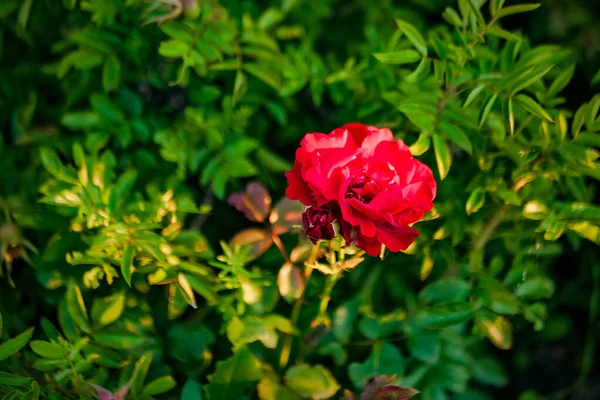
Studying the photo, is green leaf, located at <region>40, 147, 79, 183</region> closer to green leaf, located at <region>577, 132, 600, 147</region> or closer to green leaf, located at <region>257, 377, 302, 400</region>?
green leaf, located at <region>257, 377, 302, 400</region>

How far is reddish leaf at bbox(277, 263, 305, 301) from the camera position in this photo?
1255mm

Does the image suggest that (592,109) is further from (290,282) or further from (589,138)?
(290,282)

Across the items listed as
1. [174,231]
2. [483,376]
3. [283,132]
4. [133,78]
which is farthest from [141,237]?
[483,376]

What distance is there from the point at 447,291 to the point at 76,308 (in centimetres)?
90

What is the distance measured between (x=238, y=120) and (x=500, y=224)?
80 centimetres

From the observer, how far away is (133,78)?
1.60 m

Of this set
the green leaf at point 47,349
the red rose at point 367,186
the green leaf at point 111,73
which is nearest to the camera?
the red rose at point 367,186

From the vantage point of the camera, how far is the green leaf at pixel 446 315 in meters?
1.24

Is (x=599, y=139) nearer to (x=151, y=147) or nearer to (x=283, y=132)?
(x=283, y=132)

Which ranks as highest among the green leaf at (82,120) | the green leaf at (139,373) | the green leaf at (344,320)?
the green leaf at (82,120)

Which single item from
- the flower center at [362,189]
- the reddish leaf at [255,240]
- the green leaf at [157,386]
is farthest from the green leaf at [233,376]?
the flower center at [362,189]

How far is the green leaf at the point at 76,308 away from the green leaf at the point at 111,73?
0.54 metres

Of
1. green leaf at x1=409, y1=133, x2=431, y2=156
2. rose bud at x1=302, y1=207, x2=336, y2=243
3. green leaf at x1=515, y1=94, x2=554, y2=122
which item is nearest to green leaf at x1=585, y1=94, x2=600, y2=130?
green leaf at x1=515, y1=94, x2=554, y2=122

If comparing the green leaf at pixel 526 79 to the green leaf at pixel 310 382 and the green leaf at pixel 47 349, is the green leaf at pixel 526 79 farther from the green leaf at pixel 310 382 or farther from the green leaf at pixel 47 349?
the green leaf at pixel 47 349
